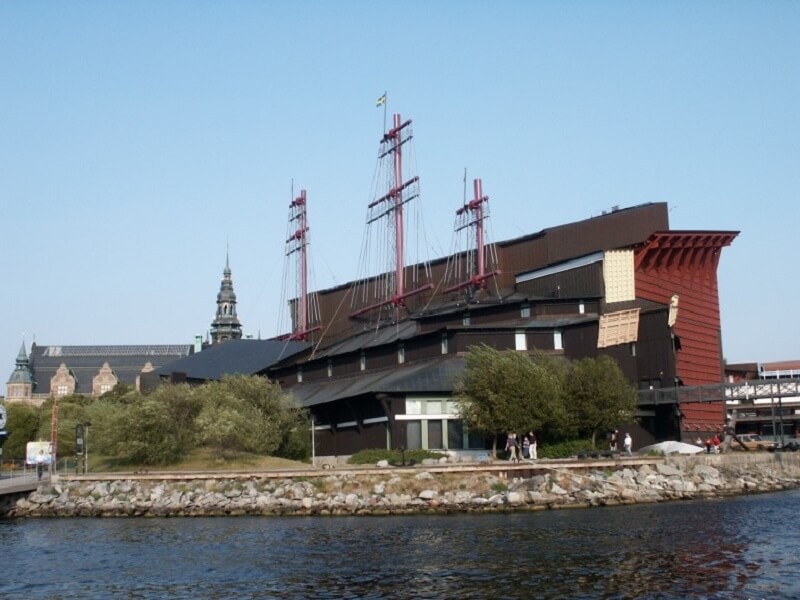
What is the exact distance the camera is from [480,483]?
157 feet

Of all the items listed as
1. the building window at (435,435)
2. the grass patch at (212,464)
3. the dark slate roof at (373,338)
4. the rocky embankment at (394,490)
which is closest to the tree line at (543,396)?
the building window at (435,435)

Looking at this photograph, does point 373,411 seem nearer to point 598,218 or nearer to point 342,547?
point 598,218

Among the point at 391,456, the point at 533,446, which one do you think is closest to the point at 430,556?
the point at 533,446

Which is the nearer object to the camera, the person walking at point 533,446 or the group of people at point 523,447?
the group of people at point 523,447

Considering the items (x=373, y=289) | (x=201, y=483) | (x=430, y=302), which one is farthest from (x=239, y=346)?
(x=201, y=483)

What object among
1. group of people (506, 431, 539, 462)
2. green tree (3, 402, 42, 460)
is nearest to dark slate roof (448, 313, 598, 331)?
group of people (506, 431, 539, 462)

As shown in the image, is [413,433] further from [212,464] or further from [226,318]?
[226,318]

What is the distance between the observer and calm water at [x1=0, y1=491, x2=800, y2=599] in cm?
2598

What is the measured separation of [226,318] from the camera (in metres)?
186

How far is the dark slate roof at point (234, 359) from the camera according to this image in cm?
10694

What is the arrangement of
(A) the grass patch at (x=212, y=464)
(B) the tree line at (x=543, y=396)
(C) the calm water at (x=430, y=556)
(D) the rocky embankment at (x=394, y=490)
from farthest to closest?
(A) the grass patch at (x=212, y=464), (B) the tree line at (x=543, y=396), (D) the rocky embankment at (x=394, y=490), (C) the calm water at (x=430, y=556)

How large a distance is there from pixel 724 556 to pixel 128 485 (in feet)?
111

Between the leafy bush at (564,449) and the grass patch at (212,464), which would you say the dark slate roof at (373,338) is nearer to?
the grass patch at (212,464)

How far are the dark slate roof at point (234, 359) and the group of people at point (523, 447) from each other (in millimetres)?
45712
